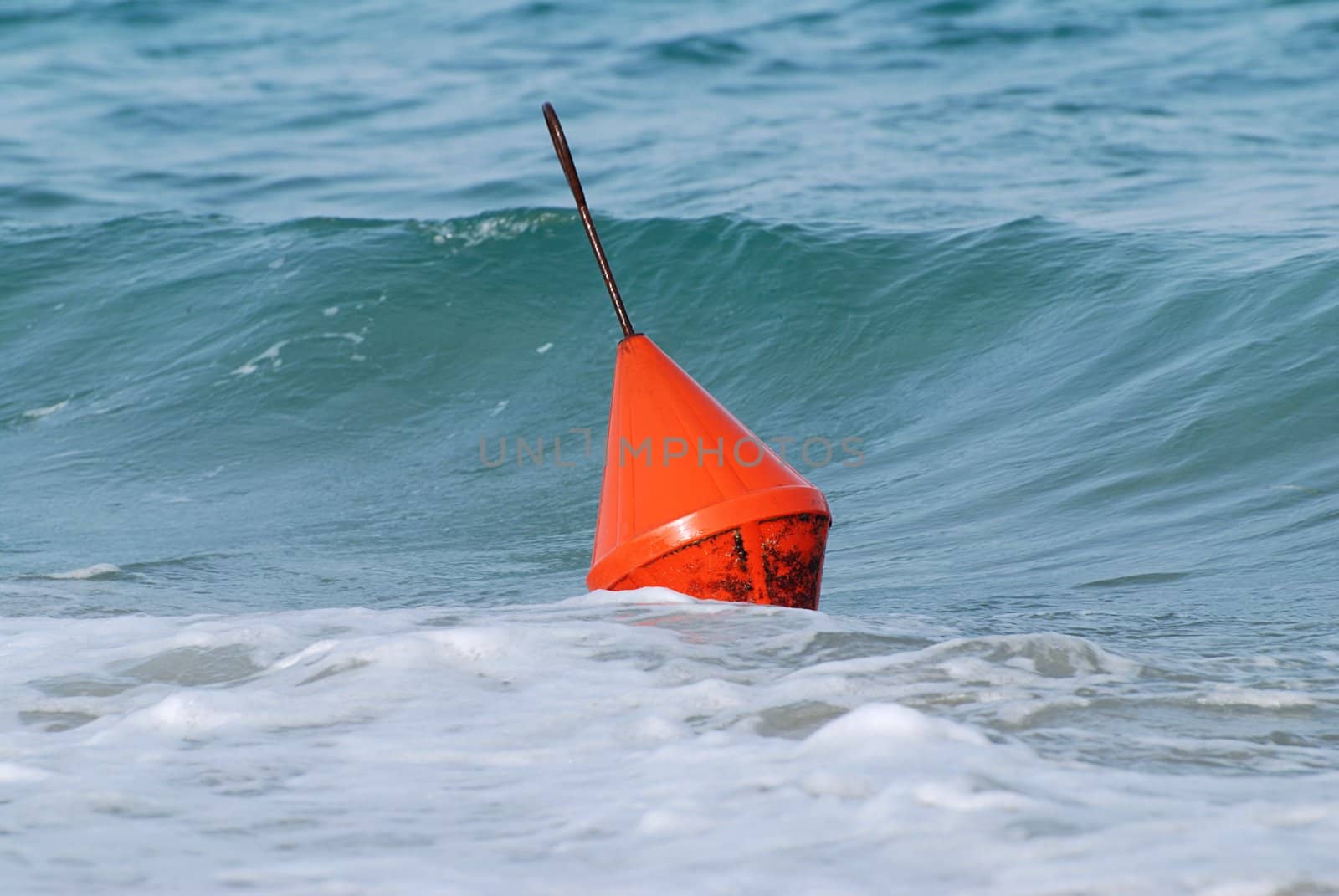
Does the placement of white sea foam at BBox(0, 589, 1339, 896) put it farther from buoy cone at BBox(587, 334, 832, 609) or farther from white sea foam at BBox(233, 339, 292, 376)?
white sea foam at BBox(233, 339, 292, 376)

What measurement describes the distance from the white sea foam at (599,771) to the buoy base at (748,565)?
48 millimetres

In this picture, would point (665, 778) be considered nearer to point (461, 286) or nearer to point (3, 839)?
point (3, 839)

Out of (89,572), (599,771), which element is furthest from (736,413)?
(599,771)

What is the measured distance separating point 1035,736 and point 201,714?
1.43 metres

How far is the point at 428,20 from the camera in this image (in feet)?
58.7

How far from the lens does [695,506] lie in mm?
3020

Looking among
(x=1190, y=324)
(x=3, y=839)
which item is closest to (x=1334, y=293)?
(x=1190, y=324)

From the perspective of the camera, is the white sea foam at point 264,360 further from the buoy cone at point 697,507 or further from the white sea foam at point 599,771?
the buoy cone at point 697,507

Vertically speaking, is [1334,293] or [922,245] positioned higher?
[922,245]

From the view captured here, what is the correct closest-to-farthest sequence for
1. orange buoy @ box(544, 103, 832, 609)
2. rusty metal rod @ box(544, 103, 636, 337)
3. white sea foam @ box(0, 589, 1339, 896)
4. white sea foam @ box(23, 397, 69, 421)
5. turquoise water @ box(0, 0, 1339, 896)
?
white sea foam @ box(0, 589, 1339, 896) < turquoise water @ box(0, 0, 1339, 896) < orange buoy @ box(544, 103, 832, 609) < rusty metal rod @ box(544, 103, 636, 337) < white sea foam @ box(23, 397, 69, 421)

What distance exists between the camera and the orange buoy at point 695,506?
3.02 meters

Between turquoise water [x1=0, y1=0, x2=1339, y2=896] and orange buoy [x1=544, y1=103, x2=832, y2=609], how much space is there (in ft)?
0.34

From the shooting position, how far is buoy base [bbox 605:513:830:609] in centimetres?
304

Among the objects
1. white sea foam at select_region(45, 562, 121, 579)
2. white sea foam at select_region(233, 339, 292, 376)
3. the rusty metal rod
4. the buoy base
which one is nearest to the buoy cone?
the buoy base
